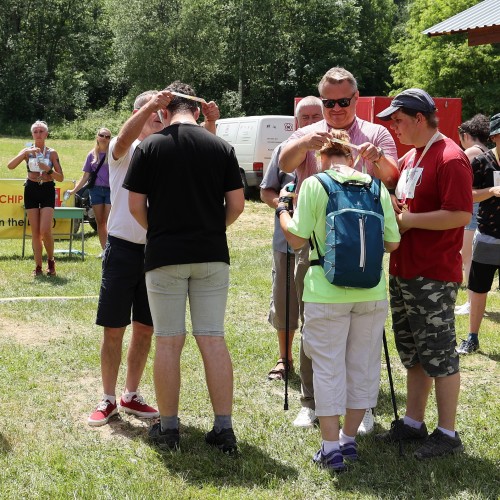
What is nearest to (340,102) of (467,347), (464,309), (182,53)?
(467,347)

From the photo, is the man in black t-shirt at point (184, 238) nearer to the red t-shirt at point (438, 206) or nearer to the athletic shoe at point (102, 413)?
the athletic shoe at point (102, 413)

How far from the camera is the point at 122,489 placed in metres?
3.56

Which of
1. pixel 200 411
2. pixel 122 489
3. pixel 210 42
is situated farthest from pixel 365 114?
pixel 210 42

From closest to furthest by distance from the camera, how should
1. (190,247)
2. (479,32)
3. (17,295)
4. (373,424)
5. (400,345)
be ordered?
1. (190,247)
2. (400,345)
3. (373,424)
4. (479,32)
5. (17,295)

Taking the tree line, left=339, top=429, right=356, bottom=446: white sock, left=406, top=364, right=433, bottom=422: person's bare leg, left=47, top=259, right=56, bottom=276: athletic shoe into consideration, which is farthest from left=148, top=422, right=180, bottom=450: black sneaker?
the tree line

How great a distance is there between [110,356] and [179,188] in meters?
1.29

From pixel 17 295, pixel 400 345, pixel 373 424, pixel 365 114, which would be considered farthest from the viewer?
pixel 365 114

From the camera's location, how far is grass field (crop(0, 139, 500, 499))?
3.61m

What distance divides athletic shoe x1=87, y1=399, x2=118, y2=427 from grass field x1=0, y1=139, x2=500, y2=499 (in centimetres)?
5

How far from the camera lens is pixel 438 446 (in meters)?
3.99

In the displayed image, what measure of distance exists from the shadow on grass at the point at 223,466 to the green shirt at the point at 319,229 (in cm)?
89

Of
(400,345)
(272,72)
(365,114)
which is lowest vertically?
(400,345)

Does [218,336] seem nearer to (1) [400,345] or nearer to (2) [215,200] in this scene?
(2) [215,200]

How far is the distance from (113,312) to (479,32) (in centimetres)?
393
